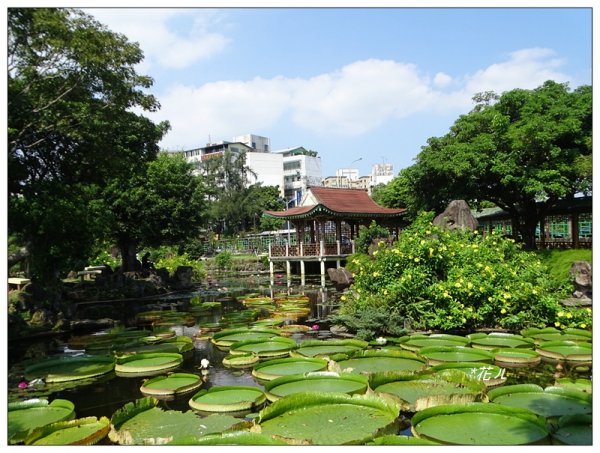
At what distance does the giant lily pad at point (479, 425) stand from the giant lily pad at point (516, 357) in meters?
2.50

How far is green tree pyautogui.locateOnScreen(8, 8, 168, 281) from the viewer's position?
6.63 metres

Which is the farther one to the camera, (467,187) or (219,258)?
(219,258)

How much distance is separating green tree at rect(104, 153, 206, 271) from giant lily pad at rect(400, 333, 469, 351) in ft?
47.1

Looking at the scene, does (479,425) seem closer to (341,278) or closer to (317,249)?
(341,278)

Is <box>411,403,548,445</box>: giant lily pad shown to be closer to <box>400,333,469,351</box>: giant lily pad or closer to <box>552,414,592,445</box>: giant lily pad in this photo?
<box>552,414,592,445</box>: giant lily pad

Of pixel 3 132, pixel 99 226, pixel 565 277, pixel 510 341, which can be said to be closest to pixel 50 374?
pixel 3 132

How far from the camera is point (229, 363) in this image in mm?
7250

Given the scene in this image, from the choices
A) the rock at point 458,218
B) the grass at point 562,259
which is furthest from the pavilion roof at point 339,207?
the grass at point 562,259

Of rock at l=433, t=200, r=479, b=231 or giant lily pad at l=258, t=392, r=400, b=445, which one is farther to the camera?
rock at l=433, t=200, r=479, b=231

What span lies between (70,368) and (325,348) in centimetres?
394

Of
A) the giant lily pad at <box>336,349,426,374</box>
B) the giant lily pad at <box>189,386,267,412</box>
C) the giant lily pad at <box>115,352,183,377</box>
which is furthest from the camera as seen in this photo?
the giant lily pad at <box>115,352,183,377</box>

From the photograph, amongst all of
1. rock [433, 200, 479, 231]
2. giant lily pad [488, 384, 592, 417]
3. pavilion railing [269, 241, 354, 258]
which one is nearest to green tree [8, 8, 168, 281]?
giant lily pad [488, 384, 592, 417]

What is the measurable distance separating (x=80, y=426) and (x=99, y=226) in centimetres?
833

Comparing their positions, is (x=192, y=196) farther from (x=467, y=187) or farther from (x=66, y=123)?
(x=66, y=123)
